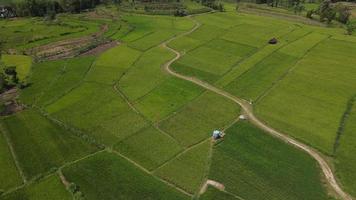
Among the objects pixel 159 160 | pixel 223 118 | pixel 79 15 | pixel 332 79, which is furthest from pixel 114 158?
pixel 79 15

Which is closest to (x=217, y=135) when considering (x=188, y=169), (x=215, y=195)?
(x=188, y=169)

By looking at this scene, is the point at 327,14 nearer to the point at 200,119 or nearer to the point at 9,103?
the point at 200,119

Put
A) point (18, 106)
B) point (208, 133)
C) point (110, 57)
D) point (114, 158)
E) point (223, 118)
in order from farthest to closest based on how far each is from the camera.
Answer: point (110, 57)
point (18, 106)
point (223, 118)
point (208, 133)
point (114, 158)

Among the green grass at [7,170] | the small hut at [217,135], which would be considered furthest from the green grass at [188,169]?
the green grass at [7,170]

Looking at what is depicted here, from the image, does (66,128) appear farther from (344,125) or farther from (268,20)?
(268,20)

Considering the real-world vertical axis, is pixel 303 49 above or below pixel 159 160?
above

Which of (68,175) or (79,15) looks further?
(79,15)
